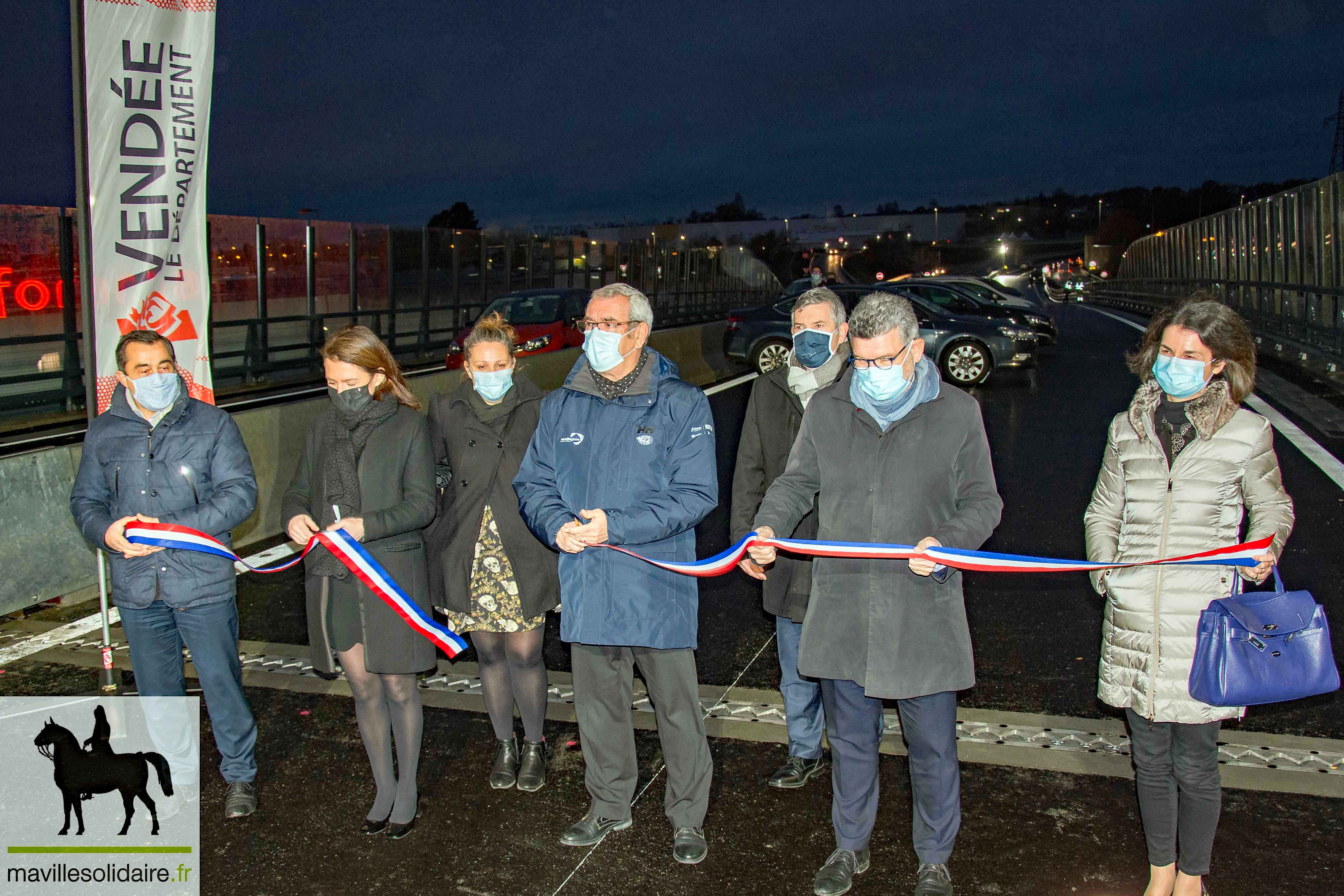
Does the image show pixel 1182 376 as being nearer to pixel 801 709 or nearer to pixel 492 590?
pixel 801 709

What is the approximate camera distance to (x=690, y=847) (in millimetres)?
4344

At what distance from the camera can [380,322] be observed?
27.4 m

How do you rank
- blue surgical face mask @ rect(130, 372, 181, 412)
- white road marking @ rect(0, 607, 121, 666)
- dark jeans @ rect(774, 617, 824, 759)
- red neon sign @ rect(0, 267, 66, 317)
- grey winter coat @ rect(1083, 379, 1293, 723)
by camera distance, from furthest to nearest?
red neon sign @ rect(0, 267, 66, 317)
white road marking @ rect(0, 607, 121, 666)
dark jeans @ rect(774, 617, 824, 759)
blue surgical face mask @ rect(130, 372, 181, 412)
grey winter coat @ rect(1083, 379, 1293, 723)

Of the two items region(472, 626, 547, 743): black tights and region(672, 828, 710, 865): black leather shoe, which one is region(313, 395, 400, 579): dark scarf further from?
region(672, 828, 710, 865): black leather shoe

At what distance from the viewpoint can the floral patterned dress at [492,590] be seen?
503 cm

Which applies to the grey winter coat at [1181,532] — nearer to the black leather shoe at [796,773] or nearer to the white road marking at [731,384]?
the black leather shoe at [796,773]

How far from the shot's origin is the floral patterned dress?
5031mm

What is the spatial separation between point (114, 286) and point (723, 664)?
3.68m

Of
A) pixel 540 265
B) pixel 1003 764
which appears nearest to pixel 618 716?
pixel 1003 764

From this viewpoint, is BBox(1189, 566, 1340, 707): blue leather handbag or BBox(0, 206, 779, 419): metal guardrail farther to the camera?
BBox(0, 206, 779, 419): metal guardrail

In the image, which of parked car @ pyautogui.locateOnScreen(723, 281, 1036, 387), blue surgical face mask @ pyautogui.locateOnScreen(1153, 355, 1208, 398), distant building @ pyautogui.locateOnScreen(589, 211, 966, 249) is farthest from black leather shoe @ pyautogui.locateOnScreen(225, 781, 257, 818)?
distant building @ pyautogui.locateOnScreen(589, 211, 966, 249)

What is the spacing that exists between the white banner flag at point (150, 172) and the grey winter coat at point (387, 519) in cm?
191

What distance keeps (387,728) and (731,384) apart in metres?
16.0

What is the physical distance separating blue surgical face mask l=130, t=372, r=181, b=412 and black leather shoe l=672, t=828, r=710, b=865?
2550 mm
